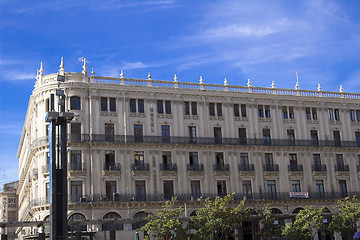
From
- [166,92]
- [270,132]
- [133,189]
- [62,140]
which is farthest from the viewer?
[270,132]

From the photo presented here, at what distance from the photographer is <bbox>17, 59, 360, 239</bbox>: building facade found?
5703 centimetres

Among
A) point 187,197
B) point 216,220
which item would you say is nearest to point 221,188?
point 187,197

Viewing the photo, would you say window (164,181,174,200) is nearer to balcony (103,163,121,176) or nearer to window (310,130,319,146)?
balcony (103,163,121,176)

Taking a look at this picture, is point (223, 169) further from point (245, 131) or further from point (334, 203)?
point (334, 203)

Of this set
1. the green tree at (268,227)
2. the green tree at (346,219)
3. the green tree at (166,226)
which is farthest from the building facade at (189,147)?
the green tree at (166,226)

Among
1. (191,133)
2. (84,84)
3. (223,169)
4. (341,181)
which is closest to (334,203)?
(341,181)

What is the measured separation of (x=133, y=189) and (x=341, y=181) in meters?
25.5

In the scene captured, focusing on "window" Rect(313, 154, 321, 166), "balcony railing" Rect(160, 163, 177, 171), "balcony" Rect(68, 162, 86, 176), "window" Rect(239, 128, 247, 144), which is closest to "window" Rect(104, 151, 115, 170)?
"balcony" Rect(68, 162, 86, 176)

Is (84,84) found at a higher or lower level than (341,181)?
higher

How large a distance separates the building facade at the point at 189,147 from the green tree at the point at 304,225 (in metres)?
8.23

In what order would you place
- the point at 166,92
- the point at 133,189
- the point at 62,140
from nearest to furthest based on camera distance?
the point at 62,140 < the point at 133,189 < the point at 166,92

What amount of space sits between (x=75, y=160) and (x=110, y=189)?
459 centimetres

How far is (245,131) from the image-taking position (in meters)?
64.8

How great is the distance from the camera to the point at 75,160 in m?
56.6
